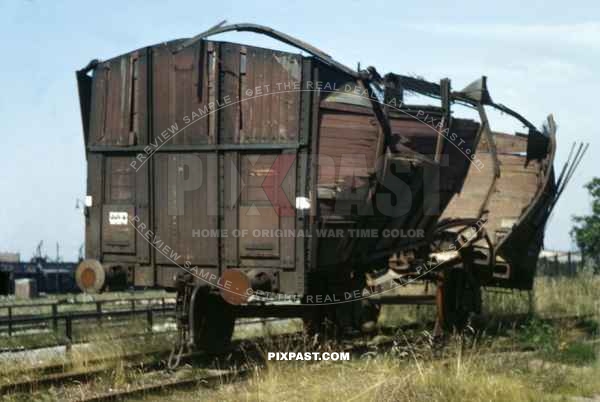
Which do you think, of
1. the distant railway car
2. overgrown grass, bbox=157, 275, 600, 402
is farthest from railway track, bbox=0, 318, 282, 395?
the distant railway car

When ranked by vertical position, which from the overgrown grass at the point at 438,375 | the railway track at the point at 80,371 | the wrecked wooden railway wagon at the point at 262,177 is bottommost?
the railway track at the point at 80,371

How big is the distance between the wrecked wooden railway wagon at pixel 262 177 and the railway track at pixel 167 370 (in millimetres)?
365

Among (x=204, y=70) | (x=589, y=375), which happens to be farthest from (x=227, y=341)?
(x=589, y=375)

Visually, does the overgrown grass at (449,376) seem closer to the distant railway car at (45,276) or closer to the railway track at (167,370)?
the railway track at (167,370)

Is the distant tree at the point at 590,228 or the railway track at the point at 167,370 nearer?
the railway track at the point at 167,370

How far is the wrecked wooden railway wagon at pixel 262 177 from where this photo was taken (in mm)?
10734

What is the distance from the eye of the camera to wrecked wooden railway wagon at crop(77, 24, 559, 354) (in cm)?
1073

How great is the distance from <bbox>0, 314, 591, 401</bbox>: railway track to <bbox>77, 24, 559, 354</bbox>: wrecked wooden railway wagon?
36 cm

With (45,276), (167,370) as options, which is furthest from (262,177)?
(45,276)

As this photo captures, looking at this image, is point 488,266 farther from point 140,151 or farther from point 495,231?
point 140,151

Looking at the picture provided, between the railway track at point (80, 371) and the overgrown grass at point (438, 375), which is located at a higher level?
the overgrown grass at point (438, 375)

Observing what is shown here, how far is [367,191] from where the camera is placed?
1105 cm

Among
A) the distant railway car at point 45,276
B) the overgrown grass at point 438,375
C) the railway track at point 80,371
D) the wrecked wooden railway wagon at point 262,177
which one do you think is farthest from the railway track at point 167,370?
the distant railway car at point 45,276

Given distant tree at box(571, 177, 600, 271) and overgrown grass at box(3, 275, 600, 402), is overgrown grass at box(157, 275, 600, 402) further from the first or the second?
distant tree at box(571, 177, 600, 271)
